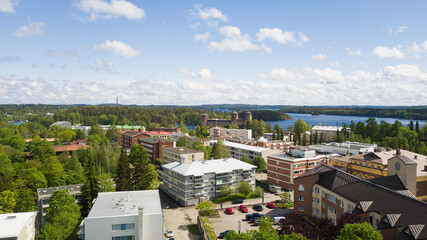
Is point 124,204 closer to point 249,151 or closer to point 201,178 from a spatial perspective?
point 201,178

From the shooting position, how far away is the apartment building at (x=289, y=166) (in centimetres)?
4106

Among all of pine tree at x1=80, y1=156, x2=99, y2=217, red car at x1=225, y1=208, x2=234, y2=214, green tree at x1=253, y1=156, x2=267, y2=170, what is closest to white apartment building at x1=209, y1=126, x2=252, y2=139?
green tree at x1=253, y1=156, x2=267, y2=170

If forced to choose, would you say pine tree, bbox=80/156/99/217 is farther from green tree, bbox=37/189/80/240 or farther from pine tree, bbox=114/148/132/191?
pine tree, bbox=114/148/132/191

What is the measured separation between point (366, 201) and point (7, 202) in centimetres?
3209

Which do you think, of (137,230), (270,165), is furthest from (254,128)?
(137,230)

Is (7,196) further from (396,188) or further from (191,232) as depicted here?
(396,188)

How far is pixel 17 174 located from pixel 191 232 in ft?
83.3

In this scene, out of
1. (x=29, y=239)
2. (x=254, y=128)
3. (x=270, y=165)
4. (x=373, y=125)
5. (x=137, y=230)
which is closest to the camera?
(x=137, y=230)

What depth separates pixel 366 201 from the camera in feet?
73.4

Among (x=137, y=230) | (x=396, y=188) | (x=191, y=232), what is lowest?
(x=191, y=232)

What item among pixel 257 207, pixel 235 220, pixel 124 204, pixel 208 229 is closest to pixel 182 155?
pixel 257 207

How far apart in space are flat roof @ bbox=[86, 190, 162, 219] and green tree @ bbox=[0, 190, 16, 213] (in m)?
8.55

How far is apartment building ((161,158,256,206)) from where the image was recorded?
3584 cm

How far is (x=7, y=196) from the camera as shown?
28.2m
